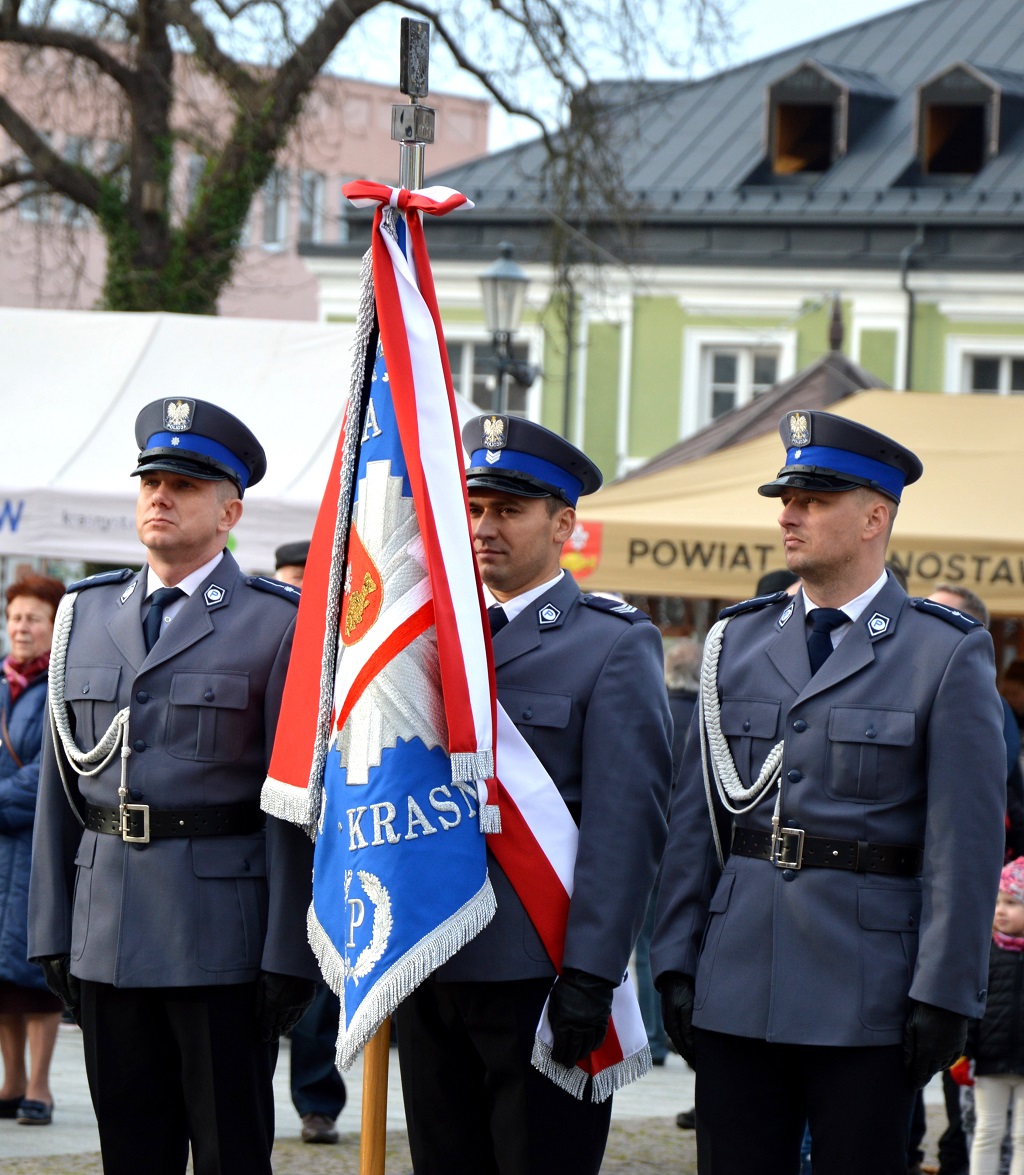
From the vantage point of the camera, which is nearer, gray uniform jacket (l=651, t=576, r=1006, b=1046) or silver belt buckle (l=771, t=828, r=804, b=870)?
gray uniform jacket (l=651, t=576, r=1006, b=1046)

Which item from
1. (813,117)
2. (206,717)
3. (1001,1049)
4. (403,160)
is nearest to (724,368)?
(813,117)

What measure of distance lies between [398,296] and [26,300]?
34.0 m

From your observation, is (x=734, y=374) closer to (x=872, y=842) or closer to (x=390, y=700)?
(x=390, y=700)

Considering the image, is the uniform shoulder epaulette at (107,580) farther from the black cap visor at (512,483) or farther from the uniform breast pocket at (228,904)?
the black cap visor at (512,483)

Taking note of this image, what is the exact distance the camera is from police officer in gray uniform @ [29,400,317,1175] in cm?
422

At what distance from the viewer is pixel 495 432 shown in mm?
4289

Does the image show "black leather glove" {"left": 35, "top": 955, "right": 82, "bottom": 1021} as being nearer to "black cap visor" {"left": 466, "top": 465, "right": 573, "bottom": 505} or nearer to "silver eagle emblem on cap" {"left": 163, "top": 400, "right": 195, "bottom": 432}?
"silver eagle emblem on cap" {"left": 163, "top": 400, "right": 195, "bottom": 432}

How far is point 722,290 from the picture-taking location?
26203 mm

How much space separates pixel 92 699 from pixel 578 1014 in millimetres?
1328

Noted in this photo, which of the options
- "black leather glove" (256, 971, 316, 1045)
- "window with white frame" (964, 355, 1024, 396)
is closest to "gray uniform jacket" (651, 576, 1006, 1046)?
"black leather glove" (256, 971, 316, 1045)

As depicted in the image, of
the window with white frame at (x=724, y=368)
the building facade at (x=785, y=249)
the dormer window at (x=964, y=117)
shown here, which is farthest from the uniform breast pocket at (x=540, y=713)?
the dormer window at (x=964, y=117)

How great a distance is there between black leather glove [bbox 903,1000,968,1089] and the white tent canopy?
5.81 m

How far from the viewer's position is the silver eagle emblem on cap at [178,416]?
14.6 feet

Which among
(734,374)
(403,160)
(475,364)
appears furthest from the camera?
(475,364)
